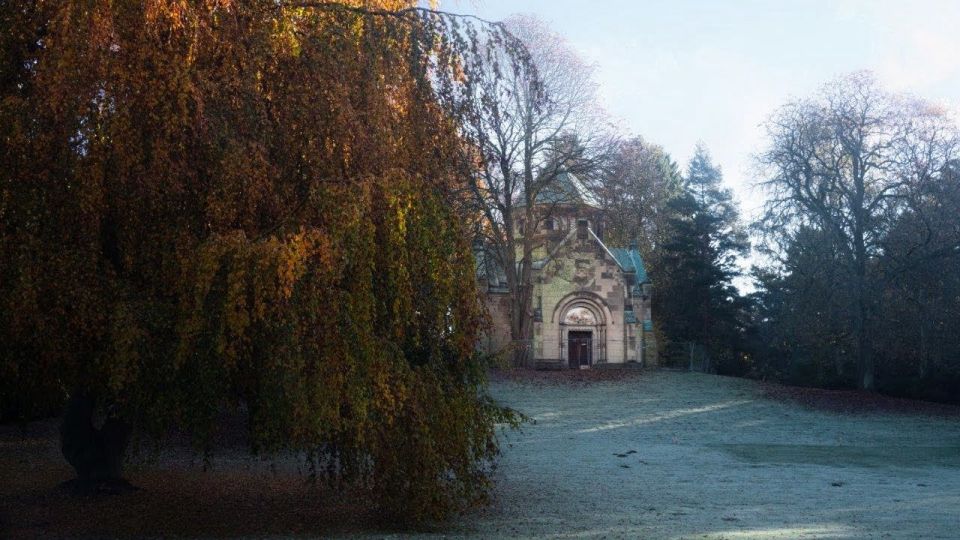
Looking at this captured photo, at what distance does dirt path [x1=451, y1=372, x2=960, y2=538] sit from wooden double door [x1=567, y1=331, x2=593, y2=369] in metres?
8.71

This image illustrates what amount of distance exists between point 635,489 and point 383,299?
21.4 feet

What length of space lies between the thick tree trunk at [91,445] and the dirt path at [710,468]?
15.2 feet

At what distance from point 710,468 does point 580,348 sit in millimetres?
25737

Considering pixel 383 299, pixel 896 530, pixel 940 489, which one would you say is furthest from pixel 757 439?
pixel 383 299

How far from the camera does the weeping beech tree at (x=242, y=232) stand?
333 inches

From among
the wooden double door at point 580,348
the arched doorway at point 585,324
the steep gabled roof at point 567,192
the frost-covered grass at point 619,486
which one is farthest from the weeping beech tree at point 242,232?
the wooden double door at point 580,348

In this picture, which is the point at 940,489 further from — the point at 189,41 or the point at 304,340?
the point at 189,41

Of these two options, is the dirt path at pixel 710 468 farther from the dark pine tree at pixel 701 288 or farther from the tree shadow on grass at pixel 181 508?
the dark pine tree at pixel 701 288

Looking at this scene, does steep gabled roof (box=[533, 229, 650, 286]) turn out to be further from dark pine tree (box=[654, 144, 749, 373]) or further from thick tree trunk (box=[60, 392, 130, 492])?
thick tree trunk (box=[60, 392, 130, 492])

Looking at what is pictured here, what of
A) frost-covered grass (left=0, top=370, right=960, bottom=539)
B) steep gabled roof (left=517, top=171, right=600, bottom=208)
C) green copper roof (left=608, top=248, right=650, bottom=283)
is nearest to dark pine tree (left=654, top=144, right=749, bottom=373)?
green copper roof (left=608, top=248, right=650, bottom=283)

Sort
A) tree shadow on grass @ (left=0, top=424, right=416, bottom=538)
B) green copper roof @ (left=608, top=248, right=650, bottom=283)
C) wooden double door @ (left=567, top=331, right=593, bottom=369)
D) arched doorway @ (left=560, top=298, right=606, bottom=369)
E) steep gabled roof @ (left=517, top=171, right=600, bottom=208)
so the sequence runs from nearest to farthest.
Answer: tree shadow on grass @ (left=0, top=424, right=416, bottom=538)
steep gabled roof @ (left=517, top=171, right=600, bottom=208)
arched doorway @ (left=560, top=298, right=606, bottom=369)
wooden double door @ (left=567, top=331, right=593, bottom=369)
green copper roof @ (left=608, top=248, right=650, bottom=283)

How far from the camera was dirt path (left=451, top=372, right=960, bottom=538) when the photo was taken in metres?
10.6

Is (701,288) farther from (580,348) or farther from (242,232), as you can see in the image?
(242,232)

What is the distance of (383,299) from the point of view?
9.40 meters
